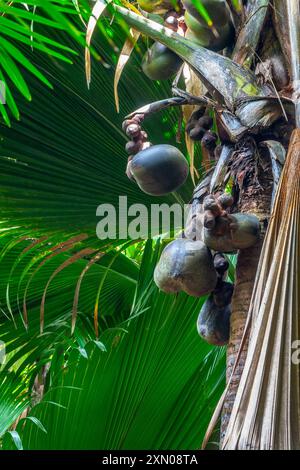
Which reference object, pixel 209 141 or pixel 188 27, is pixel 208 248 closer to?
Result: pixel 209 141

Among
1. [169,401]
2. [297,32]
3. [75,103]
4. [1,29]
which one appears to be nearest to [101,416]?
[169,401]

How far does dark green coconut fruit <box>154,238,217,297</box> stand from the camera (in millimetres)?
1295

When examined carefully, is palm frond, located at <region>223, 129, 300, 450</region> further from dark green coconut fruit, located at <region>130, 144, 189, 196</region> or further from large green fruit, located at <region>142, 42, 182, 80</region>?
large green fruit, located at <region>142, 42, 182, 80</region>

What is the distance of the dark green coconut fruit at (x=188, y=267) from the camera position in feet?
4.25

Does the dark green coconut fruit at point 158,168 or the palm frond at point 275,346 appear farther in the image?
the dark green coconut fruit at point 158,168

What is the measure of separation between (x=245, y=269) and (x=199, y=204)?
166 millimetres

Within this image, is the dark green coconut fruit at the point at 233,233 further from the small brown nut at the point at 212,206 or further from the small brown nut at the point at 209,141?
the small brown nut at the point at 209,141

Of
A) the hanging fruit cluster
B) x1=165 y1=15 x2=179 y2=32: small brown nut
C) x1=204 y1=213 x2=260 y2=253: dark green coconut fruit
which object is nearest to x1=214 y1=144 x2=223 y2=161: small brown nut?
the hanging fruit cluster

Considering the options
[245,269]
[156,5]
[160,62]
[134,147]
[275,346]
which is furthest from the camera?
[156,5]

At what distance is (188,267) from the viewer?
4.23 feet

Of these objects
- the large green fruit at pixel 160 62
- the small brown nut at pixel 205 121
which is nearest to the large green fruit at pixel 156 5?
the large green fruit at pixel 160 62

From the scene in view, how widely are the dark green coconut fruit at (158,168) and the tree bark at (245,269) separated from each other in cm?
14

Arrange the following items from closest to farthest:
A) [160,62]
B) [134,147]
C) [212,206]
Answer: [212,206] < [134,147] < [160,62]

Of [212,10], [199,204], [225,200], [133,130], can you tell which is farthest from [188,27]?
[225,200]
